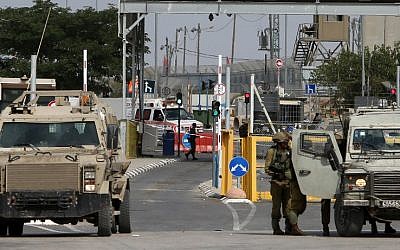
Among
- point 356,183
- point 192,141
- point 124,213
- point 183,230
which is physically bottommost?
point 183,230

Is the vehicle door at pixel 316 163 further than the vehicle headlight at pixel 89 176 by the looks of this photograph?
Yes

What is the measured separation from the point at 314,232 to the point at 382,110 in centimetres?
274

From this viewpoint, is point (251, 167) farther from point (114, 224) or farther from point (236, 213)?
point (114, 224)

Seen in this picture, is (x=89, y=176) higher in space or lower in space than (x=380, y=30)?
lower

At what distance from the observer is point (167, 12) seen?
4425 cm

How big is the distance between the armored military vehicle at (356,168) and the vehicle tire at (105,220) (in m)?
3.36

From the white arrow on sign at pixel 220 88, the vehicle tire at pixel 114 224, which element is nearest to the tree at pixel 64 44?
the white arrow on sign at pixel 220 88

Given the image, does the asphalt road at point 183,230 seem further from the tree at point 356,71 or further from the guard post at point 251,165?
the tree at point 356,71

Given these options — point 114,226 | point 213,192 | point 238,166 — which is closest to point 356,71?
point 213,192

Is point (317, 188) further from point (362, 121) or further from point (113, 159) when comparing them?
point (113, 159)

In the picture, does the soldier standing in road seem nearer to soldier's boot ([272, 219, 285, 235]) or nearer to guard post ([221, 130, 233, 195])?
guard post ([221, 130, 233, 195])

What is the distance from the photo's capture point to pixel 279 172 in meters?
18.8

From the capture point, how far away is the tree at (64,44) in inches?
2704

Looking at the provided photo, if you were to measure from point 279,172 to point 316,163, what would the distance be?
2.57 ft
